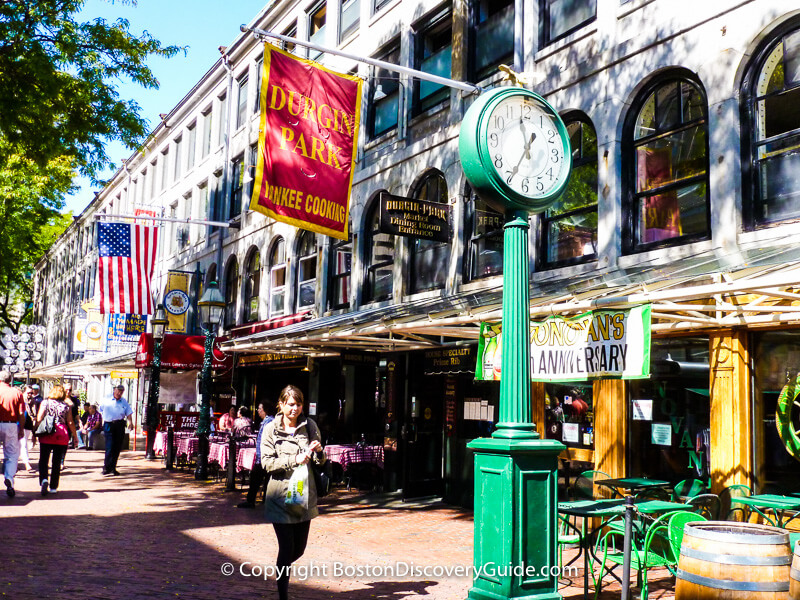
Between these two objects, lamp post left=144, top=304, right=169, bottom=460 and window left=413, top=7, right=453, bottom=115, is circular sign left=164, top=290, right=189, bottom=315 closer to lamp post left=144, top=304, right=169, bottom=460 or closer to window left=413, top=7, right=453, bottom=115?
lamp post left=144, top=304, right=169, bottom=460

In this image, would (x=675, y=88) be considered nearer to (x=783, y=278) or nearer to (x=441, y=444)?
(x=783, y=278)

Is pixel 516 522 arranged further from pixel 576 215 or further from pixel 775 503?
pixel 576 215

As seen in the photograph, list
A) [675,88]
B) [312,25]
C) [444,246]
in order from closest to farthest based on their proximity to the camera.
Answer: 1. [675,88]
2. [444,246]
3. [312,25]

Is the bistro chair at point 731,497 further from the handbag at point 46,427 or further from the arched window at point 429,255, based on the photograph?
the handbag at point 46,427

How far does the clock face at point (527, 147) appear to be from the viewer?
573 centimetres

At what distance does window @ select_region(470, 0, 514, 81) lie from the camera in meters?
13.3

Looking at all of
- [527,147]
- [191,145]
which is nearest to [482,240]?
[527,147]

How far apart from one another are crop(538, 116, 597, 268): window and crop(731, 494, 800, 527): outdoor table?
4.25 metres

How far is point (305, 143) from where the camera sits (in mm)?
11938

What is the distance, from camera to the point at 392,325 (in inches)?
411

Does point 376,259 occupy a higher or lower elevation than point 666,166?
lower

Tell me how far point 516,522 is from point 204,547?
479 cm

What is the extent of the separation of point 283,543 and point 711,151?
656 cm

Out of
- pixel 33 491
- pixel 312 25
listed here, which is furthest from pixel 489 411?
pixel 312 25
